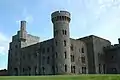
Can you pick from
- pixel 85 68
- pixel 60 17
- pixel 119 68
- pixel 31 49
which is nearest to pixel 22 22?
pixel 31 49

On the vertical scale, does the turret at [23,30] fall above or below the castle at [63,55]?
above

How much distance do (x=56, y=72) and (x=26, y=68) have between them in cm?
1502

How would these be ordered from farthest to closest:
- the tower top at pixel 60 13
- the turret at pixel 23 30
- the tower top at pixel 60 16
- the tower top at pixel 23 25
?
the tower top at pixel 23 25
the turret at pixel 23 30
the tower top at pixel 60 13
the tower top at pixel 60 16

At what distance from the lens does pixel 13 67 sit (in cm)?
6875

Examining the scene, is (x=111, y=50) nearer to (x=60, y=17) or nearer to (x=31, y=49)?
(x=60, y=17)

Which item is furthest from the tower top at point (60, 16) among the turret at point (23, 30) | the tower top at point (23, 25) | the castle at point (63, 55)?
the tower top at point (23, 25)

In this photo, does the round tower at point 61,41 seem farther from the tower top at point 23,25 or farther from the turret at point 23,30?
the tower top at point 23,25

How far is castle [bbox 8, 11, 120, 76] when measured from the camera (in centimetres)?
5281

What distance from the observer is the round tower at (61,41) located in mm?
51425

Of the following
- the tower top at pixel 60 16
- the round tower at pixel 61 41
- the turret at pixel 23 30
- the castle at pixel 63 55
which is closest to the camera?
the round tower at pixel 61 41

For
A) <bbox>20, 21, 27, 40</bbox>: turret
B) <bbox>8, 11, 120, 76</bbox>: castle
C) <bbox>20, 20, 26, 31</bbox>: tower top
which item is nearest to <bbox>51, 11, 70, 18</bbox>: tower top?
<bbox>8, 11, 120, 76</bbox>: castle

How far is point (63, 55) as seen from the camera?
51.8 m

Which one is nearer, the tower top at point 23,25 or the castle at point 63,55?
the castle at point 63,55

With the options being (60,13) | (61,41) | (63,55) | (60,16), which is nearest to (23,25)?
(60,13)
